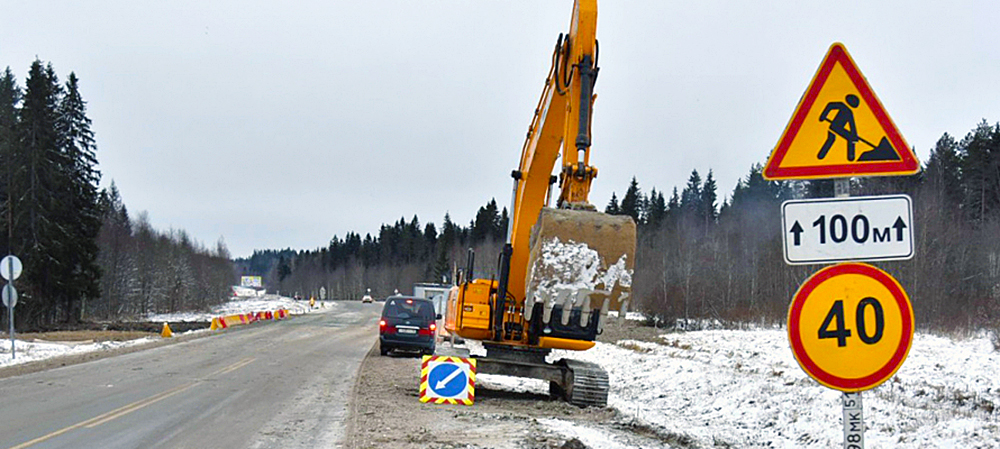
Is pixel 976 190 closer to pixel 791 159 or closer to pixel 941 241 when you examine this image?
pixel 941 241

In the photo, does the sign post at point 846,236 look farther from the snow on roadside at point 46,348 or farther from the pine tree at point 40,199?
the pine tree at point 40,199

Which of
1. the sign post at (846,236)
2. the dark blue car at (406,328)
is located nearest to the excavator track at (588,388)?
the sign post at (846,236)

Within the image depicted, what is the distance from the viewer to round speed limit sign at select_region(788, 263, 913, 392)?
428cm

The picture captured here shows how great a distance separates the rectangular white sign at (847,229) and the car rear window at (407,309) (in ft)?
69.7

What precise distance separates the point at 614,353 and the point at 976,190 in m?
44.6

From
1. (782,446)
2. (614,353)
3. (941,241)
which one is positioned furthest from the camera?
(941,241)

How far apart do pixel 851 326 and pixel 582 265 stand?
7021mm

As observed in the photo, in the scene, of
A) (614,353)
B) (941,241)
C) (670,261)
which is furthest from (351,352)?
(670,261)

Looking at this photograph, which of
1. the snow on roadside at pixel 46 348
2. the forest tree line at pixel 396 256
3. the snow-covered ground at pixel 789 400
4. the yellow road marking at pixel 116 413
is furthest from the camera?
the forest tree line at pixel 396 256

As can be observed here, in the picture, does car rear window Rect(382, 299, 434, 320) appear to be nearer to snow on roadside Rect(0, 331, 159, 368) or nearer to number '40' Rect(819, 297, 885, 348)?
snow on roadside Rect(0, 331, 159, 368)

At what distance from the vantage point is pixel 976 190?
58500mm

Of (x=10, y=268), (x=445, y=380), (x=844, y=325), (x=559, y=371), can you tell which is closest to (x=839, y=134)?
(x=844, y=325)

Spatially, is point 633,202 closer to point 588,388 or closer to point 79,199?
point 79,199

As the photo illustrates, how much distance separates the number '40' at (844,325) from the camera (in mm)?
4305
